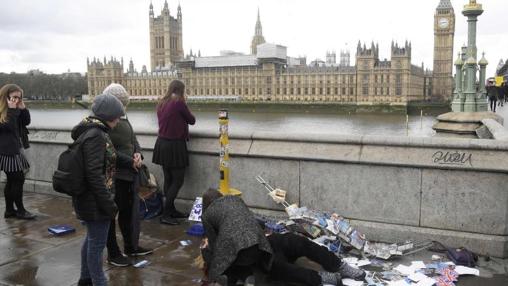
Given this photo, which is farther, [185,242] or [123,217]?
[185,242]

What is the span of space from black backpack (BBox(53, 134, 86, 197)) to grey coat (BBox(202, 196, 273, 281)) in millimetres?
990

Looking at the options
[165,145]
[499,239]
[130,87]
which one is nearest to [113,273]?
[165,145]

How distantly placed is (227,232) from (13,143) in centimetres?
A: 382

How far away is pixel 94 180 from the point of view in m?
3.62

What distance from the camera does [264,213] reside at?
5965mm

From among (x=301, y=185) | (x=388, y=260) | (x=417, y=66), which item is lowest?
(x=388, y=260)

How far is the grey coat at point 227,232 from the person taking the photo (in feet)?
12.1

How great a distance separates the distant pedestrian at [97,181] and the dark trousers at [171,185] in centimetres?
202

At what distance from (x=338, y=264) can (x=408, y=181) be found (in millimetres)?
Result: 1404

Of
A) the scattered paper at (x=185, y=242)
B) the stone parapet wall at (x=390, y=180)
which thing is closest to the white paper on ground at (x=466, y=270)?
the stone parapet wall at (x=390, y=180)

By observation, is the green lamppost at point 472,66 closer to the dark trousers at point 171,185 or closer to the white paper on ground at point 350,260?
the dark trousers at point 171,185

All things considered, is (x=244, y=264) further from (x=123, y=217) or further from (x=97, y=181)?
(x=123, y=217)

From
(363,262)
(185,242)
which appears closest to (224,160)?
(185,242)

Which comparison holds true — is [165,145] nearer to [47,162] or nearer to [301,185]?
[301,185]
